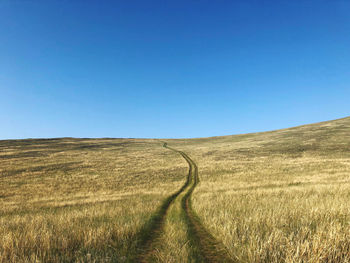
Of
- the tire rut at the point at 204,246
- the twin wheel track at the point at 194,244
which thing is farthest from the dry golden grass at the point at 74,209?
the tire rut at the point at 204,246

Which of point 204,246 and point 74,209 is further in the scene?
point 74,209

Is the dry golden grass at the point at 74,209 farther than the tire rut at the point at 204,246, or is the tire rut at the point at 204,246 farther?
the dry golden grass at the point at 74,209

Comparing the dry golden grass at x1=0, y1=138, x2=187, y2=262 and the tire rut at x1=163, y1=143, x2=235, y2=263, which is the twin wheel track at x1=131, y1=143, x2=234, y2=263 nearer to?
the tire rut at x1=163, y1=143, x2=235, y2=263

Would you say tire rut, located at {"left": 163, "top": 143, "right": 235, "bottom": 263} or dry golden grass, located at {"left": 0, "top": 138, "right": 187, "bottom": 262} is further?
dry golden grass, located at {"left": 0, "top": 138, "right": 187, "bottom": 262}

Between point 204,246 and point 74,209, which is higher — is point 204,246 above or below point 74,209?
above

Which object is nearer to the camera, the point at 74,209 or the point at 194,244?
the point at 194,244

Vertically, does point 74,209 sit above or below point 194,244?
below

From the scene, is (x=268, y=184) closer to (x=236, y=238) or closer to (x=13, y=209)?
(x=236, y=238)

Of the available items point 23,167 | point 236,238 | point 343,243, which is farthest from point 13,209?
point 23,167

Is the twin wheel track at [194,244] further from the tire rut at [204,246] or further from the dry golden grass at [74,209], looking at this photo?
the dry golden grass at [74,209]

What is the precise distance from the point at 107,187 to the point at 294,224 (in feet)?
69.2

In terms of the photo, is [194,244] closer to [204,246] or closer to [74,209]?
[204,246]

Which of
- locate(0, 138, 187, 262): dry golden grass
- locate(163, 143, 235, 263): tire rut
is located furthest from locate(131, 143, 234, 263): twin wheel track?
locate(0, 138, 187, 262): dry golden grass

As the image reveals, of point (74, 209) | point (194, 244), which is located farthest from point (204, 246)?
point (74, 209)
